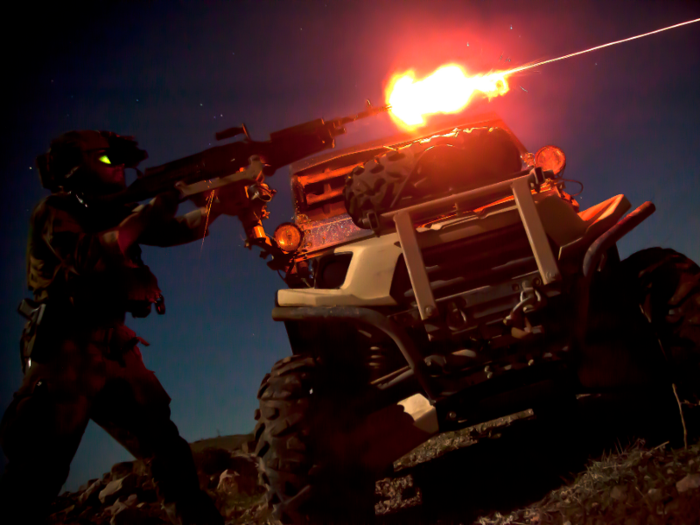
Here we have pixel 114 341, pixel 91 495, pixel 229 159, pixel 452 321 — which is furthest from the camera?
pixel 91 495

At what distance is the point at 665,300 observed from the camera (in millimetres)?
2443

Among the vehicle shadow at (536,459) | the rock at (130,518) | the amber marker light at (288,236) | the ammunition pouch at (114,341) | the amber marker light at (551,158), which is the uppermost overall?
the amber marker light at (288,236)

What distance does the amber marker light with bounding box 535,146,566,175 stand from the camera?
3771 millimetres

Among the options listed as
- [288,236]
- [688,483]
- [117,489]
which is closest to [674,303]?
[688,483]

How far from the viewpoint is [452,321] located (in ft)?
7.61

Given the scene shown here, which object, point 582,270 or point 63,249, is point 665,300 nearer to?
point 582,270

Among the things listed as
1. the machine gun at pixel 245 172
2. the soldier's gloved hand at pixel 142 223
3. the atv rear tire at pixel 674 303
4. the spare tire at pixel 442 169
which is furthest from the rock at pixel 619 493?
the soldier's gloved hand at pixel 142 223

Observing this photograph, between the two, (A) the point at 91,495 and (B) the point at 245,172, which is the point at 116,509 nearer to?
(A) the point at 91,495

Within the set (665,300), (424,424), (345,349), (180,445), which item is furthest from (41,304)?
(665,300)

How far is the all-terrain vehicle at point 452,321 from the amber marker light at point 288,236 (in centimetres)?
142

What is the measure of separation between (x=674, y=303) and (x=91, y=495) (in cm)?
669

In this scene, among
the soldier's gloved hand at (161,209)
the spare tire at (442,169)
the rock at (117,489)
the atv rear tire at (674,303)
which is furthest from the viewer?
the rock at (117,489)

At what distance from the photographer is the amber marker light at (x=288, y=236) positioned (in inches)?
164

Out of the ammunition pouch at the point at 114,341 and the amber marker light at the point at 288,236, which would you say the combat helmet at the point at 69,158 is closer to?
the ammunition pouch at the point at 114,341
